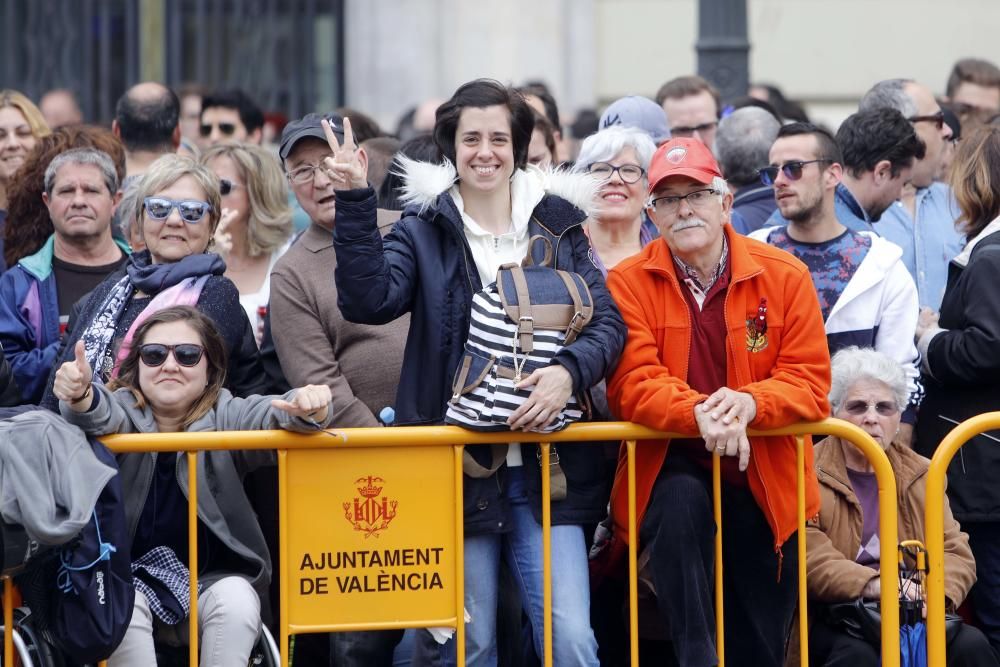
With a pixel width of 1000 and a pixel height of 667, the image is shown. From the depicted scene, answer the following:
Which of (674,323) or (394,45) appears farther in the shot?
(394,45)

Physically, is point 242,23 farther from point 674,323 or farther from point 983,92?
point 674,323

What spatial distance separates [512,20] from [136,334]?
9.49 metres

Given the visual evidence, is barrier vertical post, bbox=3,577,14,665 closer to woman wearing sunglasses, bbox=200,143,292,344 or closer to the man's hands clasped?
Answer: woman wearing sunglasses, bbox=200,143,292,344

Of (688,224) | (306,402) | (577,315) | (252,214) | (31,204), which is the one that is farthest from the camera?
(252,214)

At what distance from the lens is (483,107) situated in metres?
5.28

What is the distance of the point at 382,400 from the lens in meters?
5.73

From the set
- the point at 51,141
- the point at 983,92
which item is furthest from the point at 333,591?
the point at 983,92

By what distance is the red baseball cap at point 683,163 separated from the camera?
514 cm

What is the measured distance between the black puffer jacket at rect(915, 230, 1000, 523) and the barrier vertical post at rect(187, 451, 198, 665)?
274 centimetres

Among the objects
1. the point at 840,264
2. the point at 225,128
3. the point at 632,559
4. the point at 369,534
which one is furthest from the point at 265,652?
the point at 225,128

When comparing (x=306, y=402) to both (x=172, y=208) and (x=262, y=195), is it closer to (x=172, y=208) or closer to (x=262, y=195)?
(x=172, y=208)

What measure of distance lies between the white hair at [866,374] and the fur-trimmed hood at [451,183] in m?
1.09

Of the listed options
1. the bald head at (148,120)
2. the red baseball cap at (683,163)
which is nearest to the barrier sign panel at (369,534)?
the red baseball cap at (683,163)

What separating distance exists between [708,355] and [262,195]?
8.21ft
